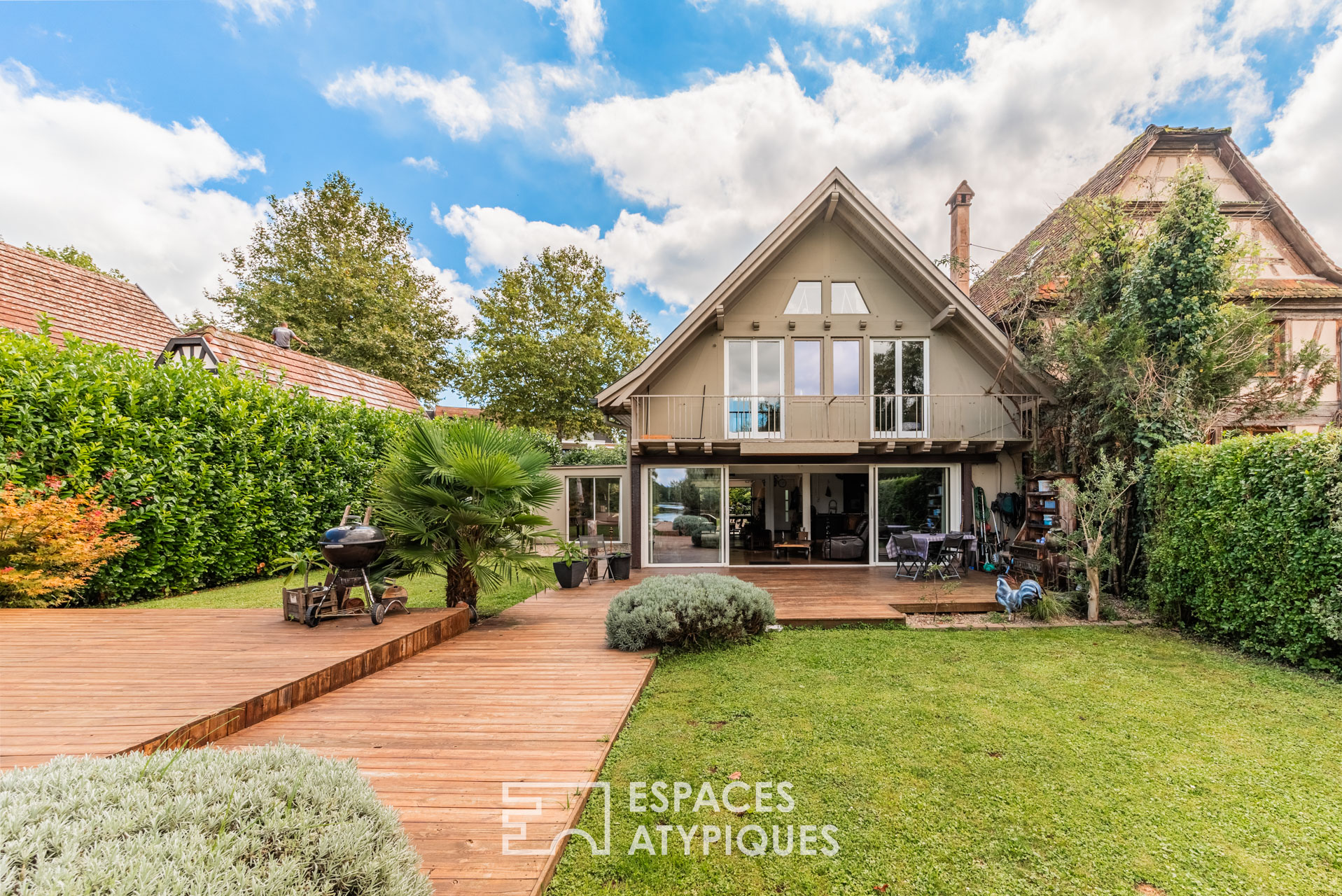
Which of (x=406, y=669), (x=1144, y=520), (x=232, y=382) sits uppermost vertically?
(x=232, y=382)

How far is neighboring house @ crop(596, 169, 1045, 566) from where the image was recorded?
10.3m

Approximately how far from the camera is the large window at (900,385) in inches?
414

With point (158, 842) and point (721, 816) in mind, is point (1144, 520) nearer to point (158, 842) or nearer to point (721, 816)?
point (721, 816)

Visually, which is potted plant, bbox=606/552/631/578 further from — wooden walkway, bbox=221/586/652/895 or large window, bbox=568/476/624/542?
wooden walkway, bbox=221/586/652/895

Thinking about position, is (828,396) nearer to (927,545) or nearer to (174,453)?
(927,545)

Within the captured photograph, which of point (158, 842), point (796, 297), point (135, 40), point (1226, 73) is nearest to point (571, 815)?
point (158, 842)

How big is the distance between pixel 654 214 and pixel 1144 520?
50.9ft

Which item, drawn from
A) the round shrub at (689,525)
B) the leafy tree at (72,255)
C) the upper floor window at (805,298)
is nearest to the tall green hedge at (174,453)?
the round shrub at (689,525)

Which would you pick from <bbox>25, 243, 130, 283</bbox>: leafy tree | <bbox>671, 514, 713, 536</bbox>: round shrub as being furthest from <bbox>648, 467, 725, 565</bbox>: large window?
<bbox>25, 243, 130, 283</bbox>: leafy tree

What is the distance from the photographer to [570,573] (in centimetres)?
877

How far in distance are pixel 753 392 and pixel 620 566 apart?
432 cm

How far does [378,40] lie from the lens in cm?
1027

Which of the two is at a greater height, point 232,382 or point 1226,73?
point 1226,73

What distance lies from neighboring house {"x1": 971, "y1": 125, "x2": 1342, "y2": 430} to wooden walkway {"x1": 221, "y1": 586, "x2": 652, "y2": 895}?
10567mm
